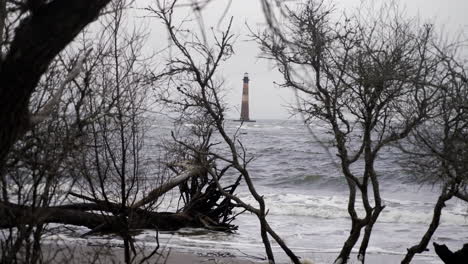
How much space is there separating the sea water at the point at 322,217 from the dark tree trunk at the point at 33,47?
1977 millimetres

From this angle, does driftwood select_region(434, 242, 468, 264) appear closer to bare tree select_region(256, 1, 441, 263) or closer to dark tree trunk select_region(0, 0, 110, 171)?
bare tree select_region(256, 1, 441, 263)

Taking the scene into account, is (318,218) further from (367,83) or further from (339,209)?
(367,83)

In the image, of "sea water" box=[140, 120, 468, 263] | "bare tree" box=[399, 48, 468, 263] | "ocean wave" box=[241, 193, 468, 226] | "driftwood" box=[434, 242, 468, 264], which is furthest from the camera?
"ocean wave" box=[241, 193, 468, 226]

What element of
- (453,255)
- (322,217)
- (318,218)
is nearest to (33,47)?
(453,255)

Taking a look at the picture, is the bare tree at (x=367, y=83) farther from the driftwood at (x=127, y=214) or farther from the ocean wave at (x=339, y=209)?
the ocean wave at (x=339, y=209)

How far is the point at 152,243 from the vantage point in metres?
11.3

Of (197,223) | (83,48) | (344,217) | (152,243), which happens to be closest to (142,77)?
(83,48)

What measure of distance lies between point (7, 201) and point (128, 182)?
3.57m

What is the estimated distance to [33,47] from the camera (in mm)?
2123

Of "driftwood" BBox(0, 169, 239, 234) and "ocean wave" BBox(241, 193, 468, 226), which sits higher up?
"ocean wave" BBox(241, 193, 468, 226)

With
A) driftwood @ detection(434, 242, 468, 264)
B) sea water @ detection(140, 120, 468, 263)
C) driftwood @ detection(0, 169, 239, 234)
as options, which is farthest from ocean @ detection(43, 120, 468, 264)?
driftwood @ detection(434, 242, 468, 264)

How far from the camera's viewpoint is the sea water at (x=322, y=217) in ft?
38.1

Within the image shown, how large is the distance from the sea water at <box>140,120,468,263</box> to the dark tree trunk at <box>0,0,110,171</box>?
198 centimetres

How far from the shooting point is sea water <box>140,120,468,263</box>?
1162 centimetres
